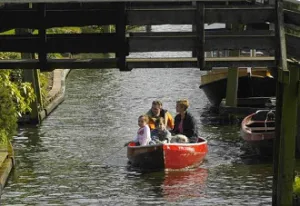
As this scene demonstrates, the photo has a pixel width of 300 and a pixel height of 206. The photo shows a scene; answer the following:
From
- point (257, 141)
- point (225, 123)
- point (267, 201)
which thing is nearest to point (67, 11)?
point (267, 201)

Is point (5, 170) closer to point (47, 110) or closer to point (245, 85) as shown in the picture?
point (47, 110)

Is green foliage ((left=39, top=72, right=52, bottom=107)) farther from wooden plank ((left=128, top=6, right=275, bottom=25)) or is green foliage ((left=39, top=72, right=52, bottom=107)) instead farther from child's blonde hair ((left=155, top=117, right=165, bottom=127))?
wooden plank ((left=128, top=6, right=275, bottom=25))

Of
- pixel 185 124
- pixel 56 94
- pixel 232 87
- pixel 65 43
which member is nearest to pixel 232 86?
pixel 232 87

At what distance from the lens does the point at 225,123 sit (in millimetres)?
32469

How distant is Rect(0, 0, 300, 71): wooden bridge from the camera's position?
17.6 metres

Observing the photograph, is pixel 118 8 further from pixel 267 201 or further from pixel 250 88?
pixel 250 88

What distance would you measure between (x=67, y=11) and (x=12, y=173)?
24.3 feet

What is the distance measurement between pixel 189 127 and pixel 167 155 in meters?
1.19

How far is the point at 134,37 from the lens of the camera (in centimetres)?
1769

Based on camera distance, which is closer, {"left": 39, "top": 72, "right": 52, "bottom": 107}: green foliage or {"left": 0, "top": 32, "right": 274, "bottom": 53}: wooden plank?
{"left": 0, "top": 32, "right": 274, "bottom": 53}: wooden plank

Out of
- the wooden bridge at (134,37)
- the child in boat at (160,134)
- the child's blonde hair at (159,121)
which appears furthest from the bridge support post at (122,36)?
the child's blonde hair at (159,121)

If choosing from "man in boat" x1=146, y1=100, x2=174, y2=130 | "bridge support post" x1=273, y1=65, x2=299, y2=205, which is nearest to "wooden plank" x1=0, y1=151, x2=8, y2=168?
"man in boat" x1=146, y1=100, x2=174, y2=130

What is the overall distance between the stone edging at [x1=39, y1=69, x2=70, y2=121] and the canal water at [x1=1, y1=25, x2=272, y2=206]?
0.78ft

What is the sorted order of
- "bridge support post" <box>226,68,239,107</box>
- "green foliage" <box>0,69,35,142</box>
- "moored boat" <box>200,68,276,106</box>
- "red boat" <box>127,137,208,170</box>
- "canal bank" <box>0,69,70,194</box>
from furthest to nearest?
"moored boat" <box>200,68,276,106</box> → "bridge support post" <box>226,68,239,107</box> → "red boat" <box>127,137,208,170</box> → "canal bank" <box>0,69,70,194</box> → "green foliage" <box>0,69,35,142</box>
